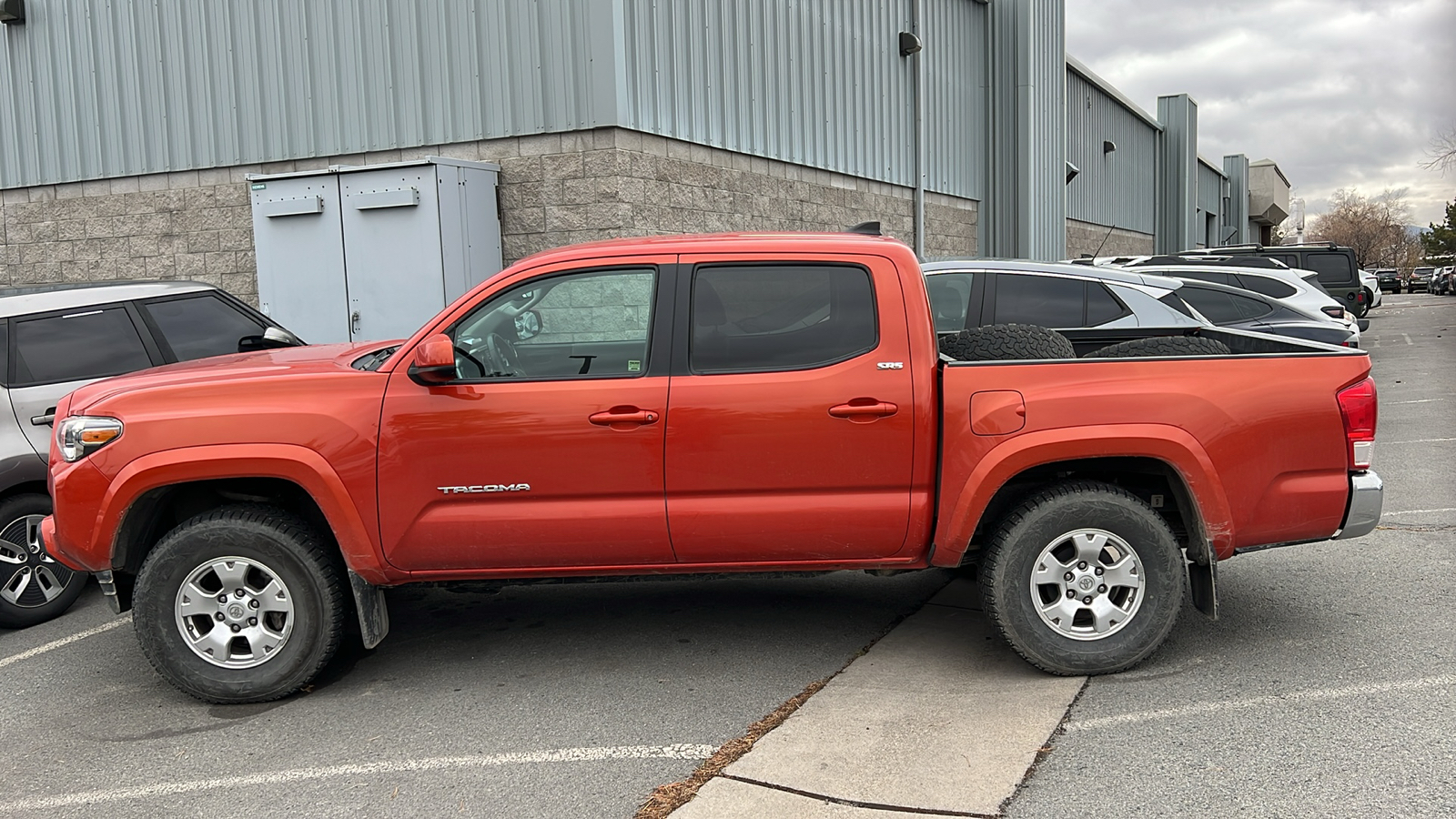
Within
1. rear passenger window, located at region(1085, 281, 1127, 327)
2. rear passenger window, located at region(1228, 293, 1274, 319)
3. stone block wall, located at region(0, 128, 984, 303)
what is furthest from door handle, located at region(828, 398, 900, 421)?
rear passenger window, located at region(1228, 293, 1274, 319)

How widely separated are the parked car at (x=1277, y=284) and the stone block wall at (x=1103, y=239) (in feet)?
45.3

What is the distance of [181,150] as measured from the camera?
1304 cm

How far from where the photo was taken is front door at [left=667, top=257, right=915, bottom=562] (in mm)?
4457

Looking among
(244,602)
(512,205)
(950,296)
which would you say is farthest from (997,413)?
(512,205)

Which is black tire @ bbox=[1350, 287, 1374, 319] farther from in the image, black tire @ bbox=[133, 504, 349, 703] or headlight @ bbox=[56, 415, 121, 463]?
headlight @ bbox=[56, 415, 121, 463]

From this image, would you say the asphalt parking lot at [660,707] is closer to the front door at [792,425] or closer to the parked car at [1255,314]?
the front door at [792,425]

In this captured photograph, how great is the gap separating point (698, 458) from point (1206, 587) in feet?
7.29

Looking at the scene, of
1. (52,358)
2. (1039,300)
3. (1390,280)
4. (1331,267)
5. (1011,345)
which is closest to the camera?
(1011,345)

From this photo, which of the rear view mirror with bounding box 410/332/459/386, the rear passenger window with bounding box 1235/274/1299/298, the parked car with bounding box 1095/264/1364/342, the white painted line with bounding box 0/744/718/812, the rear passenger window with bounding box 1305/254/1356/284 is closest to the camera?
the white painted line with bounding box 0/744/718/812

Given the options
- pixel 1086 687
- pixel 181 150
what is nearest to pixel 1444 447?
pixel 1086 687

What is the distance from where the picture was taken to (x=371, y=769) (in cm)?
396

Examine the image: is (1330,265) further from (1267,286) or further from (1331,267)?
(1267,286)

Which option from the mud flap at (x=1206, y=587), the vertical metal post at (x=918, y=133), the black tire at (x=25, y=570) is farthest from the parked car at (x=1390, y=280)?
the black tire at (x=25, y=570)

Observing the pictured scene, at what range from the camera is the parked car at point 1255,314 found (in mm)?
10547
